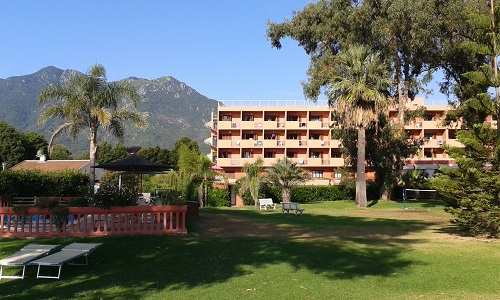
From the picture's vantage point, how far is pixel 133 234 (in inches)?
594

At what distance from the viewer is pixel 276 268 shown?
11305 mm

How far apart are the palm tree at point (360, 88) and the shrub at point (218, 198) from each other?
33.4 ft

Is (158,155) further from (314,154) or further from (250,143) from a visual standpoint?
(314,154)

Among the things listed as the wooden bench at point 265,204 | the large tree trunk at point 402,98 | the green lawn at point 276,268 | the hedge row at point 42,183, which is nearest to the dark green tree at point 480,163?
the green lawn at point 276,268

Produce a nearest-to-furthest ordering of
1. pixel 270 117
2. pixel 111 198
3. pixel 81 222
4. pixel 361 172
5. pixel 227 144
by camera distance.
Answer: pixel 81 222 → pixel 111 198 → pixel 361 172 → pixel 227 144 → pixel 270 117

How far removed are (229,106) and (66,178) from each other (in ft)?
143

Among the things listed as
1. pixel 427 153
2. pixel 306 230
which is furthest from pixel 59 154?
pixel 306 230

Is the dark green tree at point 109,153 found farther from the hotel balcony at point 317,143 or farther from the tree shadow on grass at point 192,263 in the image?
the tree shadow on grass at point 192,263

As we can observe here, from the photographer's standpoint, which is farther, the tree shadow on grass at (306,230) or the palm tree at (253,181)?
the palm tree at (253,181)

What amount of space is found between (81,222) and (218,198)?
27959 mm

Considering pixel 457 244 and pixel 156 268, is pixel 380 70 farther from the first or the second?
pixel 156 268

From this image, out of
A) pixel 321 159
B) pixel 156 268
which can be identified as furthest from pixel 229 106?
pixel 156 268

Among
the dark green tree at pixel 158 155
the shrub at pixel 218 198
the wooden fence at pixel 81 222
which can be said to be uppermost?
the dark green tree at pixel 158 155

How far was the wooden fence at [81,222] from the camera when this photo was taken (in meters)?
15.0
